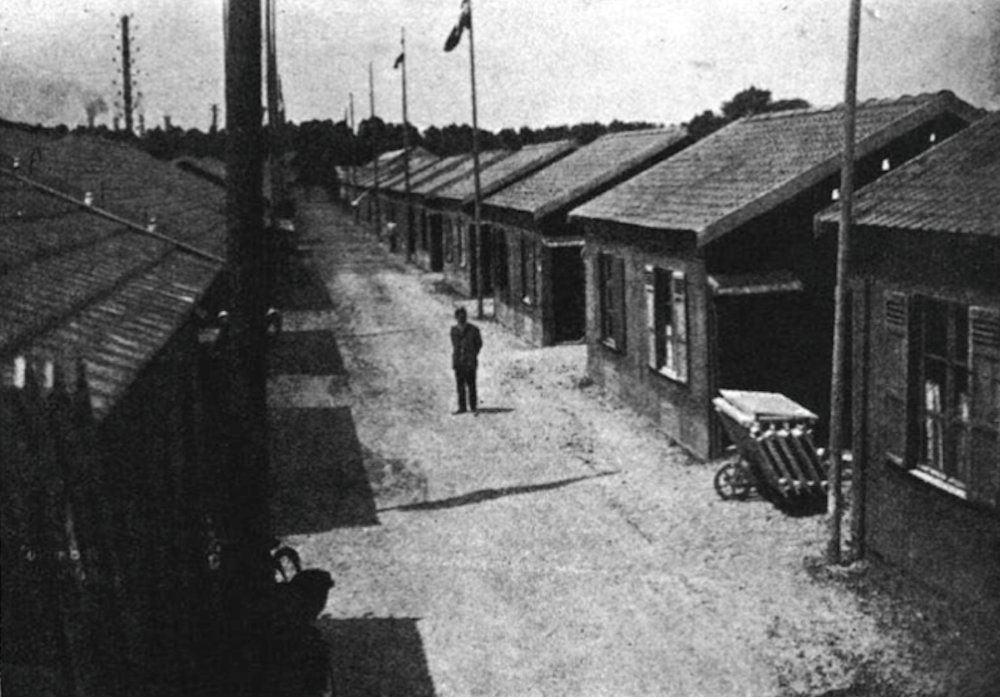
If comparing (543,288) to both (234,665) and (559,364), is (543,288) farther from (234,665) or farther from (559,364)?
(234,665)

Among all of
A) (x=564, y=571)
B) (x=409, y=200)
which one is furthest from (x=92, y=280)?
(x=409, y=200)

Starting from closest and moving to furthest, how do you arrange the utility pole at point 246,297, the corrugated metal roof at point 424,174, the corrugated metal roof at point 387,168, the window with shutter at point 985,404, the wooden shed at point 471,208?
the utility pole at point 246,297, the window with shutter at point 985,404, the wooden shed at point 471,208, the corrugated metal roof at point 424,174, the corrugated metal roof at point 387,168

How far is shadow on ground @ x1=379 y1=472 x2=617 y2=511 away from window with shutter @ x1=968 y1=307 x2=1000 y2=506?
18.7 feet

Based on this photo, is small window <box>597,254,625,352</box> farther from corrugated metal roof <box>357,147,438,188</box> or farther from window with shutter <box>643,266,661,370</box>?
corrugated metal roof <box>357,147,438,188</box>

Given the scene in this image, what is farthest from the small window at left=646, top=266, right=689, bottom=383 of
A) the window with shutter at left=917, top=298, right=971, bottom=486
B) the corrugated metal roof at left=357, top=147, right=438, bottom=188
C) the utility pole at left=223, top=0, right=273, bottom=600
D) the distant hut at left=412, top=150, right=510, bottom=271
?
the corrugated metal roof at left=357, top=147, right=438, bottom=188

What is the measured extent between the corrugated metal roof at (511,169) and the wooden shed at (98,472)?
20361 mm

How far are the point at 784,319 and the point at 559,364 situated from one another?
8.35 meters

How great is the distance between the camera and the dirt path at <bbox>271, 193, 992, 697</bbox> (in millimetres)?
8523

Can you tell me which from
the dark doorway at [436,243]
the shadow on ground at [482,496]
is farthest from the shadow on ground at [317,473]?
the dark doorway at [436,243]

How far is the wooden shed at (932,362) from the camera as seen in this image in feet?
28.9

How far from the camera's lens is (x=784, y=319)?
14.3 metres

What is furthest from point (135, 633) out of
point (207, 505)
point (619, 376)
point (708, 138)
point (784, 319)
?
point (708, 138)

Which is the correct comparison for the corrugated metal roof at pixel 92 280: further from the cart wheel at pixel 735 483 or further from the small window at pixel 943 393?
the small window at pixel 943 393

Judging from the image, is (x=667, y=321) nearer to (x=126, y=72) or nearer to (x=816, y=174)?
(x=816, y=174)
